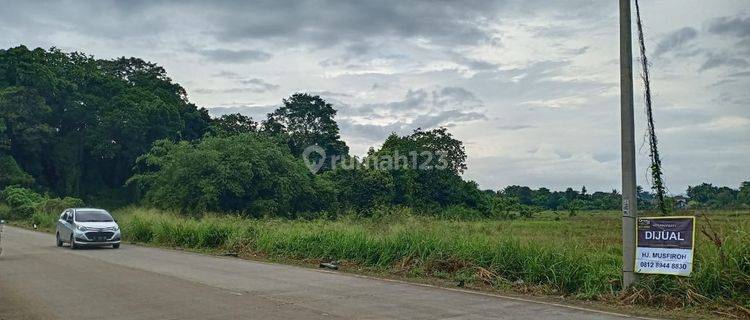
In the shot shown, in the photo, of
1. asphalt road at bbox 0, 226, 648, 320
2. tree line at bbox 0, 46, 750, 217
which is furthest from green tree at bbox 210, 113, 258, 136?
asphalt road at bbox 0, 226, 648, 320

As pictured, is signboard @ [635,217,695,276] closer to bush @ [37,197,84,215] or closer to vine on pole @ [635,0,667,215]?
vine on pole @ [635,0,667,215]

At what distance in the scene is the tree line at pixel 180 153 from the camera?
50.5 m

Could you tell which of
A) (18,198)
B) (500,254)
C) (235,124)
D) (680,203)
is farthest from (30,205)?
(680,203)

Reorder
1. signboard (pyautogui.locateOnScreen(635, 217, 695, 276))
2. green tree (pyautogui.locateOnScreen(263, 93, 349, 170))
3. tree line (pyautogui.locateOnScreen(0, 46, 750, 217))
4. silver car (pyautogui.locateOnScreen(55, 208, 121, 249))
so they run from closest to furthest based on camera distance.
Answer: signboard (pyautogui.locateOnScreen(635, 217, 695, 276)), silver car (pyautogui.locateOnScreen(55, 208, 121, 249)), tree line (pyautogui.locateOnScreen(0, 46, 750, 217)), green tree (pyautogui.locateOnScreen(263, 93, 349, 170))

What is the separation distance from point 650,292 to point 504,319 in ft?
11.4

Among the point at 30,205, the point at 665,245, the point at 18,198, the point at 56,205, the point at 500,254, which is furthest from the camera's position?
the point at 18,198

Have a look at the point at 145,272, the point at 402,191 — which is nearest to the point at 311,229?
the point at 145,272

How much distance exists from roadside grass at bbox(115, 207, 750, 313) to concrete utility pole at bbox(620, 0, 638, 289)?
0.50 metres

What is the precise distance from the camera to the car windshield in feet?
87.5

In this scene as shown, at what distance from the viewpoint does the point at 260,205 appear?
5025cm

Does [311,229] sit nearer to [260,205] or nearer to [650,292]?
[650,292]

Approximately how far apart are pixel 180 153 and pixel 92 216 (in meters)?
22.9

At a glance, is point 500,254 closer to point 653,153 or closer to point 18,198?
point 653,153

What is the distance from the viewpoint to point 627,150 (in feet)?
40.4
